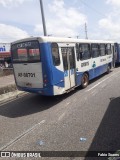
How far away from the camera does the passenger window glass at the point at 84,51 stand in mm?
11578

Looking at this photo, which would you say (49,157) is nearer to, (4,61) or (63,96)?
(63,96)

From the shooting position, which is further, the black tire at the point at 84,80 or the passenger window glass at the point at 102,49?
the passenger window glass at the point at 102,49

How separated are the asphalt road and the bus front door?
0.75 meters

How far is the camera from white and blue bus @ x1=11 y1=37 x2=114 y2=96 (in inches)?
338

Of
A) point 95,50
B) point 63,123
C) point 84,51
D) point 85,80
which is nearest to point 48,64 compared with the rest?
point 63,123

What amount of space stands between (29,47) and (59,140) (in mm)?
4812

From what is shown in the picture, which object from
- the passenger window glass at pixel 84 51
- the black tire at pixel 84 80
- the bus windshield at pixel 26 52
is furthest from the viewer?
the black tire at pixel 84 80

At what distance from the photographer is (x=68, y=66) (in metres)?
10.1

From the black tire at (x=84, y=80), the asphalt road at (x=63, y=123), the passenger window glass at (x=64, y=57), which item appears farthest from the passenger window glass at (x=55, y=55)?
the black tire at (x=84, y=80)

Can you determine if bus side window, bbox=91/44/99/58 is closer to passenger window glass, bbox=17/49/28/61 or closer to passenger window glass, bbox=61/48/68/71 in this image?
passenger window glass, bbox=61/48/68/71

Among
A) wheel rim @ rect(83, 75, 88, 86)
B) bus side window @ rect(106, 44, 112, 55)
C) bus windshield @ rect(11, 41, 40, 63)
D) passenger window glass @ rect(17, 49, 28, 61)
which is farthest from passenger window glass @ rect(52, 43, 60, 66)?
bus side window @ rect(106, 44, 112, 55)

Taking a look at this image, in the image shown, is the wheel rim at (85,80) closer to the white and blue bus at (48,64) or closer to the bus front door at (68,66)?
the white and blue bus at (48,64)

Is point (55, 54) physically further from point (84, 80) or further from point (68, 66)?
point (84, 80)

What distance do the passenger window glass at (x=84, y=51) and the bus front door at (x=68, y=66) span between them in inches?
42.6
